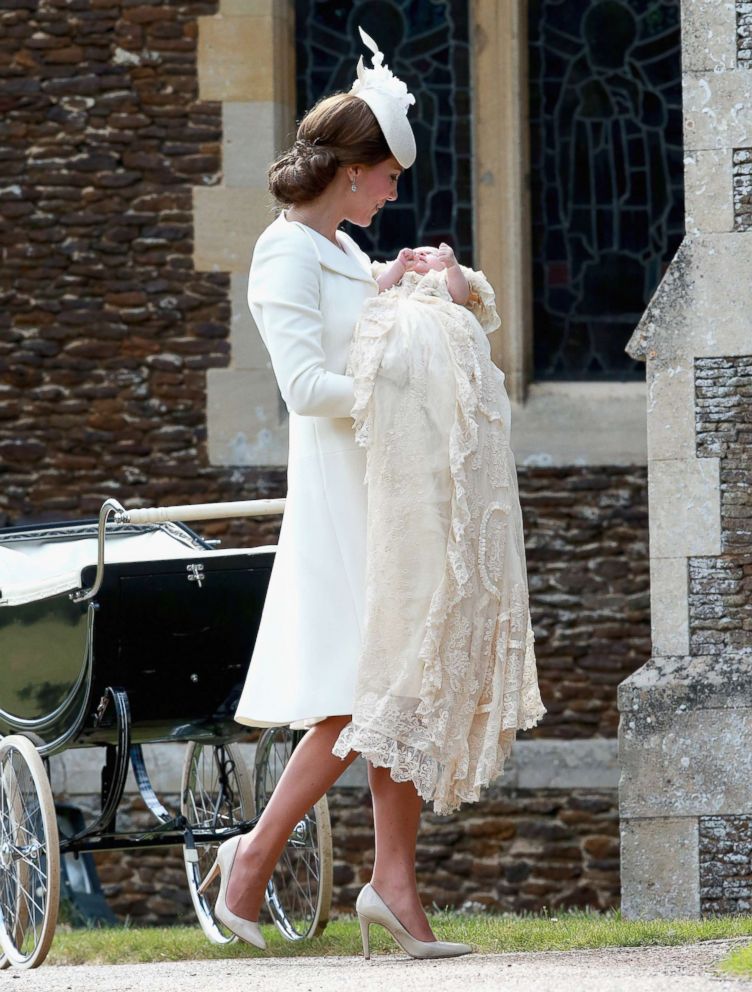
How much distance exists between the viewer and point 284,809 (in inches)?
157

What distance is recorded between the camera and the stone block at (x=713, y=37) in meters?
5.73

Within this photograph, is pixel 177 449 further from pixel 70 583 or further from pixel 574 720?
pixel 70 583

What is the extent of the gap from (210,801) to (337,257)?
2218 millimetres

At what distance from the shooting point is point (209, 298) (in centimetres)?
848

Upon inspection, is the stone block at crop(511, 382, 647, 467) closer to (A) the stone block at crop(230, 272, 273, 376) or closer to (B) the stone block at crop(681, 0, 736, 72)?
(A) the stone block at crop(230, 272, 273, 376)

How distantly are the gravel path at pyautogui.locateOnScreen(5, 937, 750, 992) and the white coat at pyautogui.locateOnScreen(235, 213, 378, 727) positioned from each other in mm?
564

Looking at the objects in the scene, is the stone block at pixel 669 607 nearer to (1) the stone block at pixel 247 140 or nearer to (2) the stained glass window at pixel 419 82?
(2) the stained glass window at pixel 419 82

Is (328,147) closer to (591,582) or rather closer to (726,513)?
(726,513)

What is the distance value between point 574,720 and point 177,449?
225cm

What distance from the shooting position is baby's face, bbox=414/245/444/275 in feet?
13.7

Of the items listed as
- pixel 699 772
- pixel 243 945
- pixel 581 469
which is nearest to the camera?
pixel 243 945

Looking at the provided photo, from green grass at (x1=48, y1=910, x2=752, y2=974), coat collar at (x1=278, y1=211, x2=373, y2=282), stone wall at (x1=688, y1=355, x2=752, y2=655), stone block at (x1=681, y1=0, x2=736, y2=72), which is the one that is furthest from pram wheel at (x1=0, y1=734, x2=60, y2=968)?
stone block at (x1=681, y1=0, x2=736, y2=72)

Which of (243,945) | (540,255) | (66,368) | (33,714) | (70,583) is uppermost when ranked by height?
(540,255)

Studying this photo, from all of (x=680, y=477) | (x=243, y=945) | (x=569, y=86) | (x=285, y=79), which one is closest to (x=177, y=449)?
(x=285, y=79)
